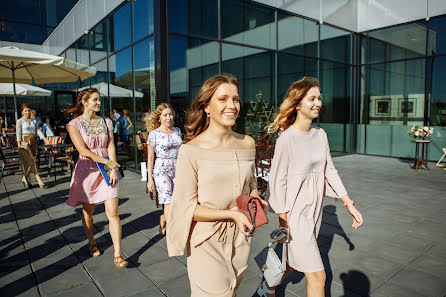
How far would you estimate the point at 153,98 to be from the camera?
816cm

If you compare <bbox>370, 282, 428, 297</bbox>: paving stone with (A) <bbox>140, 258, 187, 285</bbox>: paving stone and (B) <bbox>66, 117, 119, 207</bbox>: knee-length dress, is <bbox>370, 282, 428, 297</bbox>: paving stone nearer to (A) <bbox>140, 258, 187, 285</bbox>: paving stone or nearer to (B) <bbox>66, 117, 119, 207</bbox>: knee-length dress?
(A) <bbox>140, 258, 187, 285</bbox>: paving stone

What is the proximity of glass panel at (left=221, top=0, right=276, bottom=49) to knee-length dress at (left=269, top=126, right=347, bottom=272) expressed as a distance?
714 cm

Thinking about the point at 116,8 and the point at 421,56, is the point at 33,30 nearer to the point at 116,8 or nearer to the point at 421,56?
the point at 116,8

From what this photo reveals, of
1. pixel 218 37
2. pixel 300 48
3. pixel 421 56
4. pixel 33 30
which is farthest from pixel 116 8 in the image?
pixel 33 30

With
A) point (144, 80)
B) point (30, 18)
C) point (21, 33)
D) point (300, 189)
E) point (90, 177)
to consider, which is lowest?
point (90, 177)

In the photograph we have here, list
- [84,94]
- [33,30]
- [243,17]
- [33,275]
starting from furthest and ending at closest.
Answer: [33,30] → [243,17] → [84,94] → [33,275]

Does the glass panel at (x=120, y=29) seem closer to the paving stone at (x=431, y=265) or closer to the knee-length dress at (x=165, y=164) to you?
the knee-length dress at (x=165, y=164)

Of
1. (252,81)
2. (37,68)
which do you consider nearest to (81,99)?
(37,68)

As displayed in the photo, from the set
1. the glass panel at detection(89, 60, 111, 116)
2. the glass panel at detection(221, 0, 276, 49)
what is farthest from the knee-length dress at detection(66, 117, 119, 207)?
the glass panel at detection(89, 60, 111, 116)

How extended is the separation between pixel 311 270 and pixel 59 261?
2902mm

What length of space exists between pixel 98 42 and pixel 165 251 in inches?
358

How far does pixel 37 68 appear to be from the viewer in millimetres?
8250

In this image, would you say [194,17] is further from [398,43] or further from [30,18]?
[30,18]

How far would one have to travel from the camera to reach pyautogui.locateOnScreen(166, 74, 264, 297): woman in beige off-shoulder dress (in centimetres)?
155
